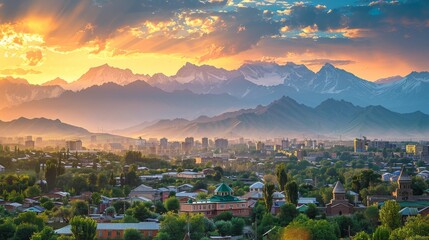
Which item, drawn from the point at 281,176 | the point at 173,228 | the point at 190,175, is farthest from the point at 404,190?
the point at 190,175

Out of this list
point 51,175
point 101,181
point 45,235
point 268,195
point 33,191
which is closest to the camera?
point 45,235

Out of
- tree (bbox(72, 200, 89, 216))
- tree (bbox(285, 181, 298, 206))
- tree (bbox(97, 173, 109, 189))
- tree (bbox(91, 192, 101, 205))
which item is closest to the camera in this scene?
Answer: tree (bbox(285, 181, 298, 206))

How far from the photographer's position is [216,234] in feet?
182

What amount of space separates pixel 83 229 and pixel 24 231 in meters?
5.03

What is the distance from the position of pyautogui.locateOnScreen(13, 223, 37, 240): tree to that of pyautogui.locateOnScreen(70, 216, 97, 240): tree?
4.19 m

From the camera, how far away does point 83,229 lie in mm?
50875

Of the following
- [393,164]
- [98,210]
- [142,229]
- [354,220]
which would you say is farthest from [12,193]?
Answer: [393,164]

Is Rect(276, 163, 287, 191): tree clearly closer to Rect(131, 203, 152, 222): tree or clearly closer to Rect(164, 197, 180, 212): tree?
Rect(164, 197, 180, 212): tree

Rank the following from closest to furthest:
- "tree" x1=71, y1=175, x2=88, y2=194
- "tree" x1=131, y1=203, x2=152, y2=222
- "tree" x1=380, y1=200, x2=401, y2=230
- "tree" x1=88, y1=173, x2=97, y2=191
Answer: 1. "tree" x1=380, y1=200, x2=401, y2=230
2. "tree" x1=131, y1=203, x2=152, y2=222
3. "tree" x1=71, y1=175, x2=88, y2=194
4. "tree" x1=88, y1=173, x2=97, y2=191

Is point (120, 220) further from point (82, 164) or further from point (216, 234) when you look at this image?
point (82, 164)

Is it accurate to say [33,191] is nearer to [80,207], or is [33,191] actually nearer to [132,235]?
[80,207]

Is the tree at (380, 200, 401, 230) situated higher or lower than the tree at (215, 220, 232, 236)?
higher

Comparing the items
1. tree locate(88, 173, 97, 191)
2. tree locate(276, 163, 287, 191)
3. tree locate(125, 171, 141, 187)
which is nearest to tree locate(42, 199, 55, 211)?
tree locate(88, 173, 97, 191)

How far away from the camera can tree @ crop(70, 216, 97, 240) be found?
1996 inches
